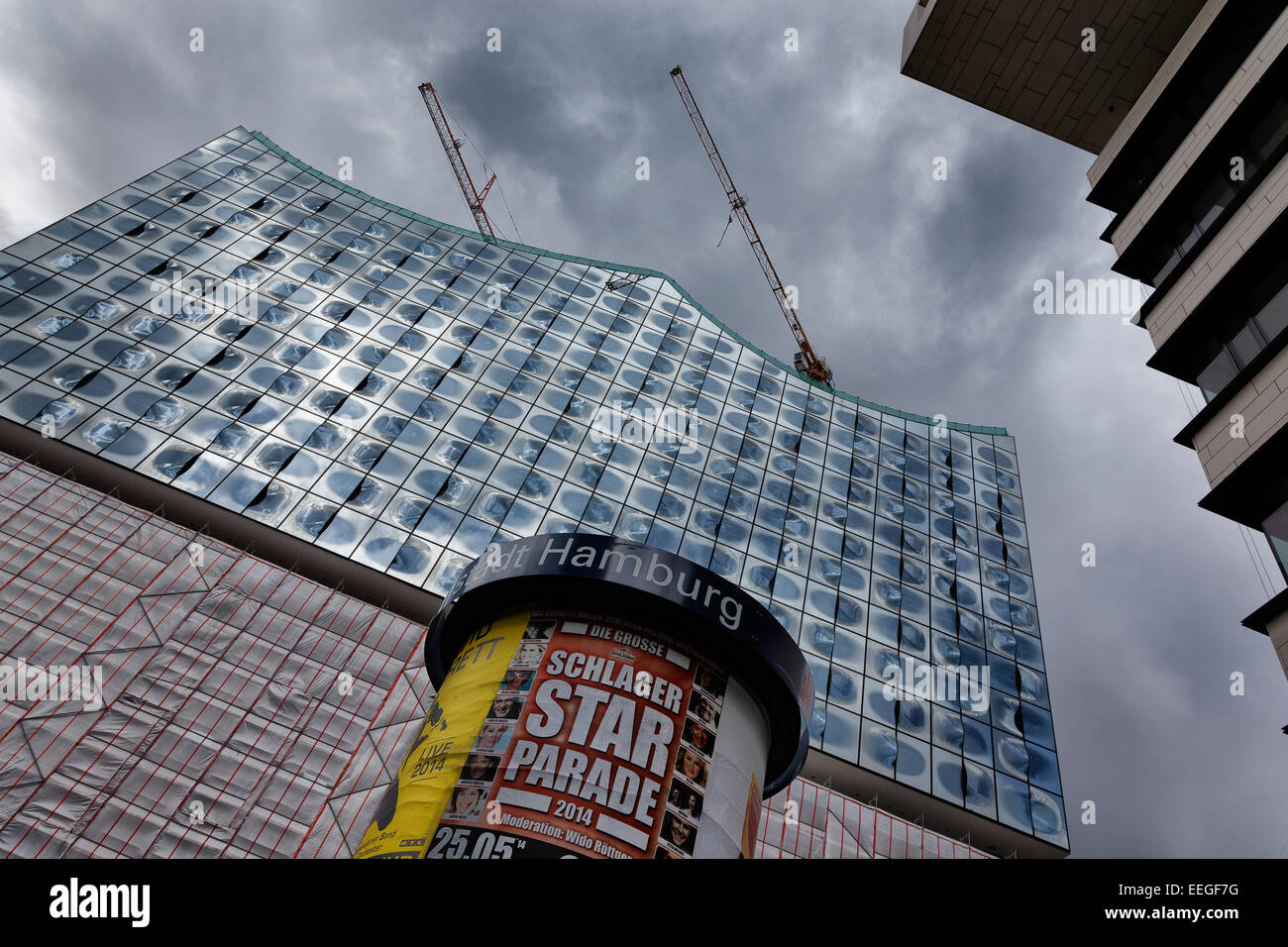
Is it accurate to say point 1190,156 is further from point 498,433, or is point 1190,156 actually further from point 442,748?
point 498,433

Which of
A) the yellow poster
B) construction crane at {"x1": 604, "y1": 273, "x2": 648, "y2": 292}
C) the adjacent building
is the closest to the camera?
the yellow poster

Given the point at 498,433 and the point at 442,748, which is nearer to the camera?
the point at 442,748

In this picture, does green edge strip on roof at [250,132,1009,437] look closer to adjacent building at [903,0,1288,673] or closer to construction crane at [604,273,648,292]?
construction crane at [604,273,648,292]

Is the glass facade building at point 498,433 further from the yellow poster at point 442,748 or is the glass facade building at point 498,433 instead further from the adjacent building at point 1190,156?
the adjacent building at point 1190,156

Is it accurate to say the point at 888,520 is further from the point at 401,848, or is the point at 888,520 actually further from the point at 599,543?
the point at 401,848

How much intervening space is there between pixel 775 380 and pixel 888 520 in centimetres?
1024

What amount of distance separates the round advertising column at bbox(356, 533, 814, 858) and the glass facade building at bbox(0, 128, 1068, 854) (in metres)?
14.0

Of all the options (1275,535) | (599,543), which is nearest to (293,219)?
(599,543)

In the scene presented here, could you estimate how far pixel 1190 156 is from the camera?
21.3 metres

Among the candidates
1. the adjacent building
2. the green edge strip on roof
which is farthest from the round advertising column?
the green edge strip on roof

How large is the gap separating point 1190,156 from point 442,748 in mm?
23637

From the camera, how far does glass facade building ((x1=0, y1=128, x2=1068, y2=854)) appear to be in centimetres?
2925

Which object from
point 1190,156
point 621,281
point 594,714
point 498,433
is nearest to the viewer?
point 594,714

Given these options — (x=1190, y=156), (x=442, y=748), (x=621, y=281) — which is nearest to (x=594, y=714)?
(x=442, y=748)
